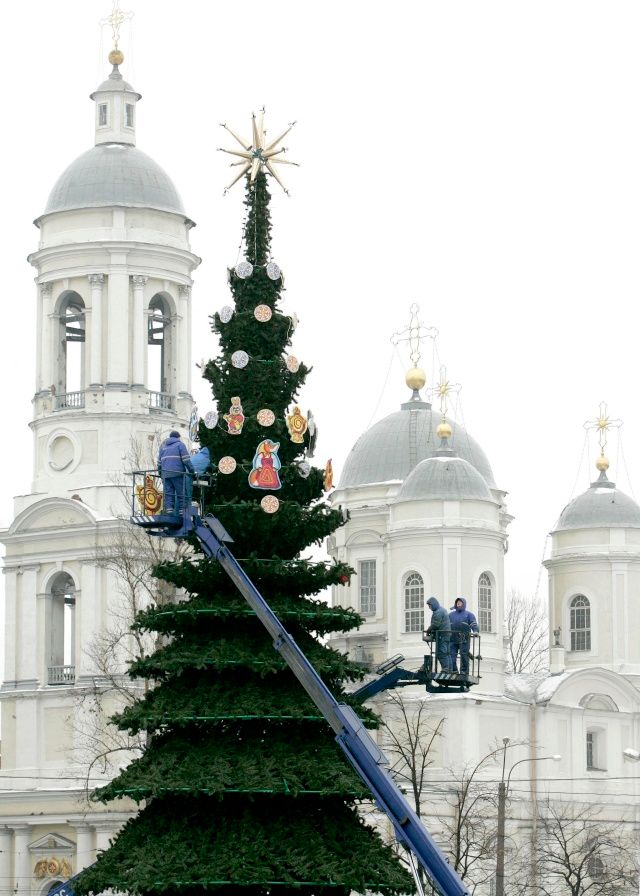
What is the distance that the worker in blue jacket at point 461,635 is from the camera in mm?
24969

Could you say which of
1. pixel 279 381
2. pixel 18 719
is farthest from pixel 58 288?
pixel 279 381

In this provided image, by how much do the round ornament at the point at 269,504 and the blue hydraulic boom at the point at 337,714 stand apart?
502 millimetres

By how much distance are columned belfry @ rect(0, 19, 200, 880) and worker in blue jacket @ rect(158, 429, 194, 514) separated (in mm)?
35774

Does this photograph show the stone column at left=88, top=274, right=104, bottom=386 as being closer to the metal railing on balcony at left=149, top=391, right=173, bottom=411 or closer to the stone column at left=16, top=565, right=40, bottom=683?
the metal railing on balcony at left=149, top=391, right=173, bottom=411

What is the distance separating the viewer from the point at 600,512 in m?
78.9

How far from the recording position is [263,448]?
25141 mm

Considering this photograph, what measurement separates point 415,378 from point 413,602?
12.6 metres

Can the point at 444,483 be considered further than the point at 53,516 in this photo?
Yes

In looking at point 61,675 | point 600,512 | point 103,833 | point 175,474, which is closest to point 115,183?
point 61,675

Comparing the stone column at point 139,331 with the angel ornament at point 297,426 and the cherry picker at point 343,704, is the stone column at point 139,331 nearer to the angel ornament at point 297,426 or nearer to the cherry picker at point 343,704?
the angel ornament at point 297,426

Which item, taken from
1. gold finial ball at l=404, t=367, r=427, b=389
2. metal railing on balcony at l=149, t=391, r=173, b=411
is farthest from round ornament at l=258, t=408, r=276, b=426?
gold finial ball at l=404, t=367, r=427, b=389

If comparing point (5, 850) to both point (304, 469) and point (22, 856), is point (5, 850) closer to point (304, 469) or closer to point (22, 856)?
point (22, 856)

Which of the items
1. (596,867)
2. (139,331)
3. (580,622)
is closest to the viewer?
(139,331)

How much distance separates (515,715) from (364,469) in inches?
483
